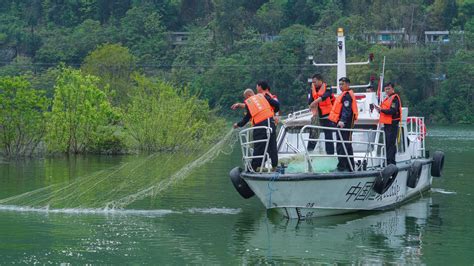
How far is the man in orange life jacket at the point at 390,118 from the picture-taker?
28.2 metres

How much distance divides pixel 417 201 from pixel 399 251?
9.08 m

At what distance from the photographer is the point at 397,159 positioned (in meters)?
29.5

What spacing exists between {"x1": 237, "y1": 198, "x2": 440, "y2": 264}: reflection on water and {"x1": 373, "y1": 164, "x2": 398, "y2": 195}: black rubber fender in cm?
71

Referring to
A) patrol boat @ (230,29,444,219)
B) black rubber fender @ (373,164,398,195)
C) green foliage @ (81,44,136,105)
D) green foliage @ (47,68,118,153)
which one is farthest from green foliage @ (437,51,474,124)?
black rubber fender @ (373,164,398,195)

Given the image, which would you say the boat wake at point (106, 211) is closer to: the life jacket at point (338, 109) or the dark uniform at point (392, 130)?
the life jacket at point (338, 109)

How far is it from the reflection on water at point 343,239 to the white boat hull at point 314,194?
0.23 m

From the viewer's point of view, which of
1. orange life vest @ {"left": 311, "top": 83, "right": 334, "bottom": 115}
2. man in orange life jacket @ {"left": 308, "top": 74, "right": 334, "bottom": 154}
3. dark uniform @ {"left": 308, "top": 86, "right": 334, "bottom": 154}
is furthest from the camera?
orange life vest @ {"left": 311, "top": 83, "right": 334, "bottom": 115}

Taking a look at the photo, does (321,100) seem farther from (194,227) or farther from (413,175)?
(194,227)

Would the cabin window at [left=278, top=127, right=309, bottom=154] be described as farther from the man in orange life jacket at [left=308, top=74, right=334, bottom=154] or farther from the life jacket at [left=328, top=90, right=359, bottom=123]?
the life jacket at [left=328, top=90, right=359, bottom=123]

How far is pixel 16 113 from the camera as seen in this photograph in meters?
45.2

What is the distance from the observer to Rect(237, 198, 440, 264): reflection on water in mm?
21797

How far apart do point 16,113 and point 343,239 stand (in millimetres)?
23949

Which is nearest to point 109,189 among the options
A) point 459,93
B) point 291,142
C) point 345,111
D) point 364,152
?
point 291,142

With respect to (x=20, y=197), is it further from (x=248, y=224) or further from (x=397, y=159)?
(x=397, y=159)
